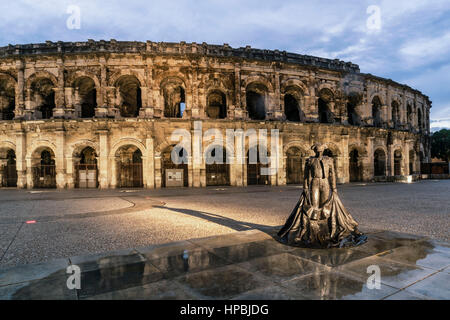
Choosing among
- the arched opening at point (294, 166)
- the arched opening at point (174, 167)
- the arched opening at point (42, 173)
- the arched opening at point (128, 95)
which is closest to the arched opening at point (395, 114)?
the arched opening at point (294, 166)

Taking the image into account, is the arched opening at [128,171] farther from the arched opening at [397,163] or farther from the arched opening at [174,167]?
the arched opening at [397,163]

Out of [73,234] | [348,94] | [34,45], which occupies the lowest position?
[73,234]

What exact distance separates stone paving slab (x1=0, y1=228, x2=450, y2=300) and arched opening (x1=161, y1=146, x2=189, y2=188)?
13.5m

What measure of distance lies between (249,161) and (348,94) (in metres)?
10.6

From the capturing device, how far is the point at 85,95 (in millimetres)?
18484

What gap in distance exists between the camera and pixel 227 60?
17906 millimetres

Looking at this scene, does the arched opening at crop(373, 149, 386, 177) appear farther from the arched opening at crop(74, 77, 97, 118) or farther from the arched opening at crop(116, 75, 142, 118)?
the arched opening at crop(74, 77, 97, 118)

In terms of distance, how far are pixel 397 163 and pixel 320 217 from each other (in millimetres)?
25089

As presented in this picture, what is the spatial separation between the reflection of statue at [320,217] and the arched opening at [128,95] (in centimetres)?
1659

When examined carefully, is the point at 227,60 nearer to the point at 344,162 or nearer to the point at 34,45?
the point at 344,162

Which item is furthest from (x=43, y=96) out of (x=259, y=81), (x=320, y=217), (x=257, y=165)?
(x=320, y=217)

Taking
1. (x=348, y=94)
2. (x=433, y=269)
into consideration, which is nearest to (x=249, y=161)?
(x=348, y=94)

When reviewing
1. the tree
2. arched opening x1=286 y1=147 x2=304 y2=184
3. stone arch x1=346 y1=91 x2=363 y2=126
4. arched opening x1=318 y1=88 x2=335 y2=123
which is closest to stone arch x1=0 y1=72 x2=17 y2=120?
arched opening x1=286 y1=147 x2=304 y2=184

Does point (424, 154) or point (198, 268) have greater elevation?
point (424, 154)
